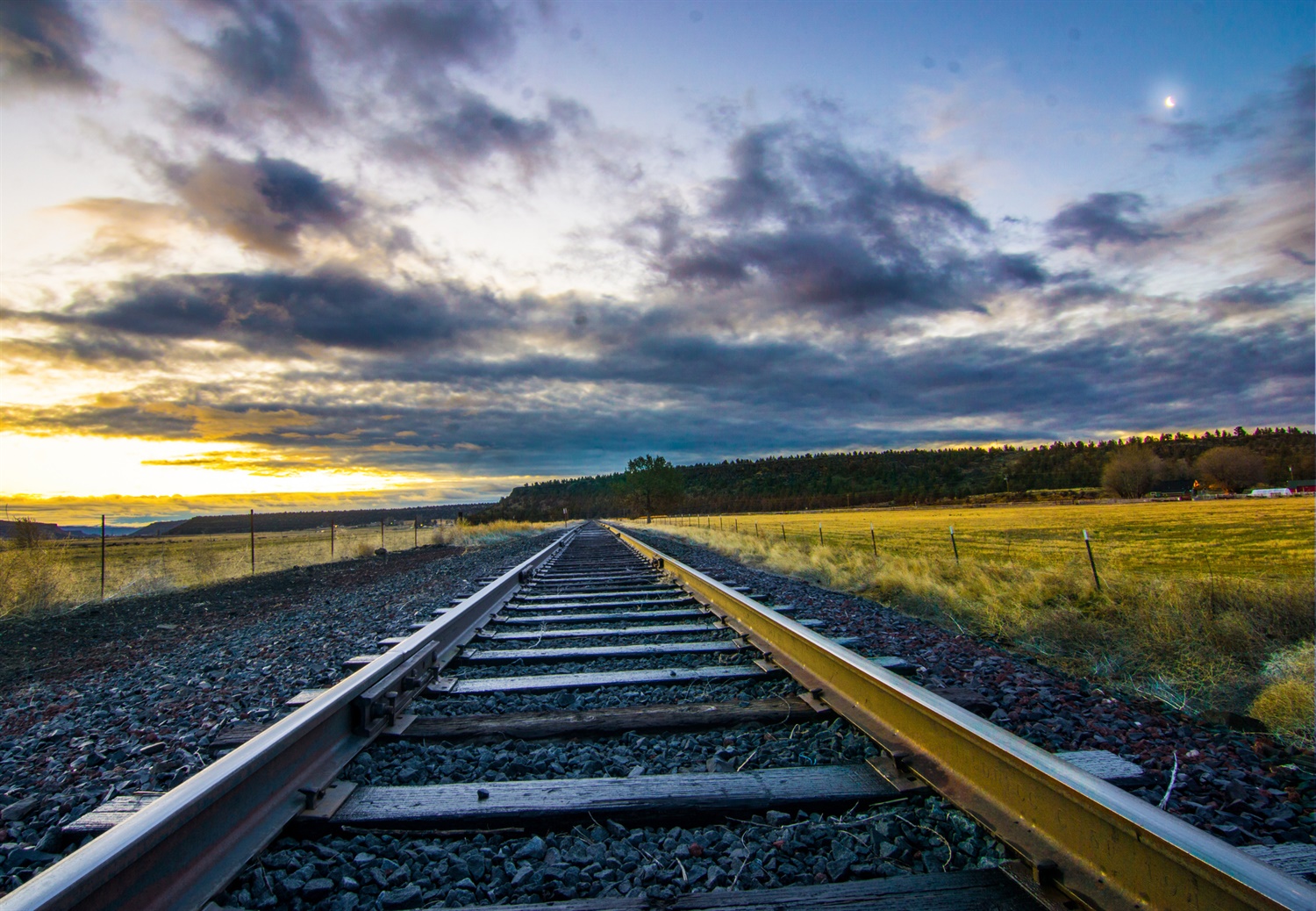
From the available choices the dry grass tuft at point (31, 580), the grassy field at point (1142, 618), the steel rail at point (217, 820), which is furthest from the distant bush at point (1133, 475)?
the steel rail at point (217, 820)

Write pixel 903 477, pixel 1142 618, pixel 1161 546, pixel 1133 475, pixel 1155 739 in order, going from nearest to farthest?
pixel 1155 739 → pixel 1142 618 → pixel 1161 546 → pixel 1133 475 → pixel 903 477

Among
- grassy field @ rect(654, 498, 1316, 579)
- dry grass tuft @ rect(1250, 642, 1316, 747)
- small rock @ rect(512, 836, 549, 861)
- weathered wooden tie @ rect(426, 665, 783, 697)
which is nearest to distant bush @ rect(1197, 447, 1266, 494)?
grassy field @ rect(654, 498, 1316, 579)

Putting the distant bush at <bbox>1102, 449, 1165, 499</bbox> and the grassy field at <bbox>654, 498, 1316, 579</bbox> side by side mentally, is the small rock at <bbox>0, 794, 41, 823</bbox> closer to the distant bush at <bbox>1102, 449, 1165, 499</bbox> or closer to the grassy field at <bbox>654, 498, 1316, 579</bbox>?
the grassy field at <bbox>654, 498, 1316, 579</bbox>

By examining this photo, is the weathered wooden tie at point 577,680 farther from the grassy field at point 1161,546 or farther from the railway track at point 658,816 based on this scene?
the grassy field at point 1161,546

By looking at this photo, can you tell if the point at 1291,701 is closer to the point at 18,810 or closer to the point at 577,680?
A: the point at 577,680

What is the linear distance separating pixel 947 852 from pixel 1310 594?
6.40 meters

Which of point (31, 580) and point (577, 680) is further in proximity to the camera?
point (31, 580)

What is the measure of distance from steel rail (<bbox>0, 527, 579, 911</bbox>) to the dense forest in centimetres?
7909

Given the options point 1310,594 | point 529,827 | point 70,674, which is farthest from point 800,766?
point 1310,594

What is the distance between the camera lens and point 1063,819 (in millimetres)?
1631

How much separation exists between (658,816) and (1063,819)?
3.49 feet

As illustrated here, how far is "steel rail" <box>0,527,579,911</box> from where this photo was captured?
4.42 ft

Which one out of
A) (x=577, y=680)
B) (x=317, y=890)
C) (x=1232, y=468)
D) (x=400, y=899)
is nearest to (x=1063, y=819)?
(x=400, y=899)

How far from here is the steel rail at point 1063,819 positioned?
1.25 m
